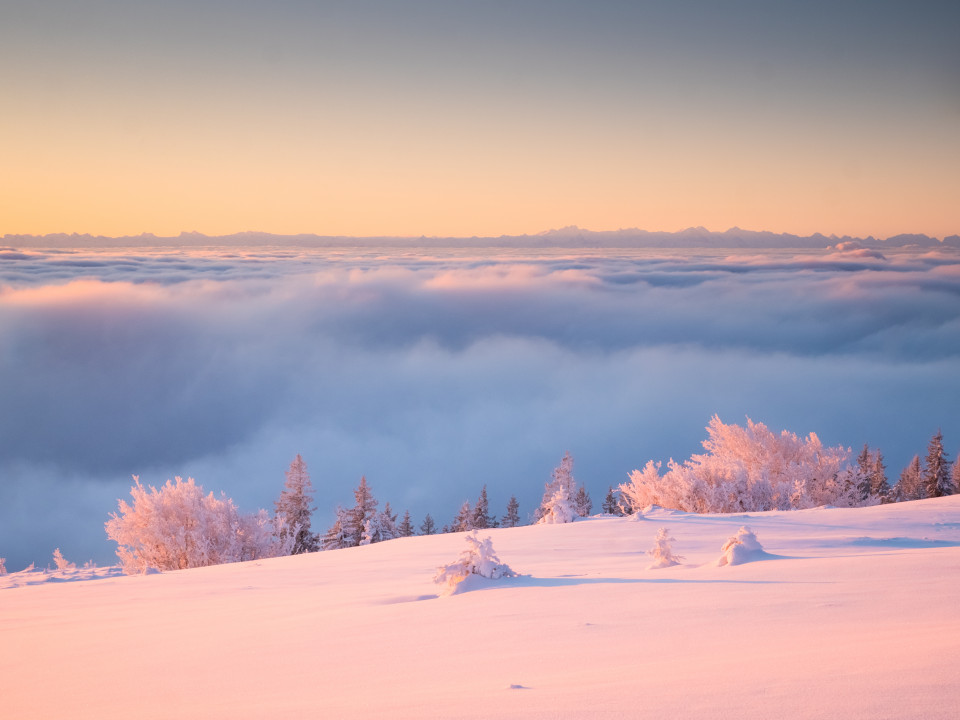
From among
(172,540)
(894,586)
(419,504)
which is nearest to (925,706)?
(894,586)

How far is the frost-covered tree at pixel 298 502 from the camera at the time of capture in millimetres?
34969

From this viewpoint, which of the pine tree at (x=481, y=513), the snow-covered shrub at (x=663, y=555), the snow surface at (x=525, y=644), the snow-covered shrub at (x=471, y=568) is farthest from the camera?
the pine tree at (x=481, y=513)

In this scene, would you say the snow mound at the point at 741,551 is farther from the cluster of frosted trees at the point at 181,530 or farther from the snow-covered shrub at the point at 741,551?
the cluster of frosted trees at the point at 181,530

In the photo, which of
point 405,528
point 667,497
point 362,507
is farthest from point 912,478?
point 667,497

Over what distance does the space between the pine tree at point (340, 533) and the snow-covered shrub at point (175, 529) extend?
10031 mm

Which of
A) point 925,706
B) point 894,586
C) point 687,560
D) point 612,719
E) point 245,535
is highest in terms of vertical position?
point 925,706

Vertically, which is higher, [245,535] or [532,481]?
[245,535]

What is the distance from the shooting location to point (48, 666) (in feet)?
12.7

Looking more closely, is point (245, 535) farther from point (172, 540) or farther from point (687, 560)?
point (687, 560)

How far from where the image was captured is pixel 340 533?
34.4 m

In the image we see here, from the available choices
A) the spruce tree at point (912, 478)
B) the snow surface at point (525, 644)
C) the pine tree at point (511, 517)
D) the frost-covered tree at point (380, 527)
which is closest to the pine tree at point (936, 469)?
the spruce tree at point (912, 478)

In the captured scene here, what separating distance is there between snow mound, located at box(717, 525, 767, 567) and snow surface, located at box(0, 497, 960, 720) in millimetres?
119

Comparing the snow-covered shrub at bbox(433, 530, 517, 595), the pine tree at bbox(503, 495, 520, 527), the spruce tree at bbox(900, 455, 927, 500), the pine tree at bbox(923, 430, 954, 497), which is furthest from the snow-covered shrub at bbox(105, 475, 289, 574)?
the spruce tree at bbox(900, 455, 927, 500)

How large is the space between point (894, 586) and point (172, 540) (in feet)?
64.5
